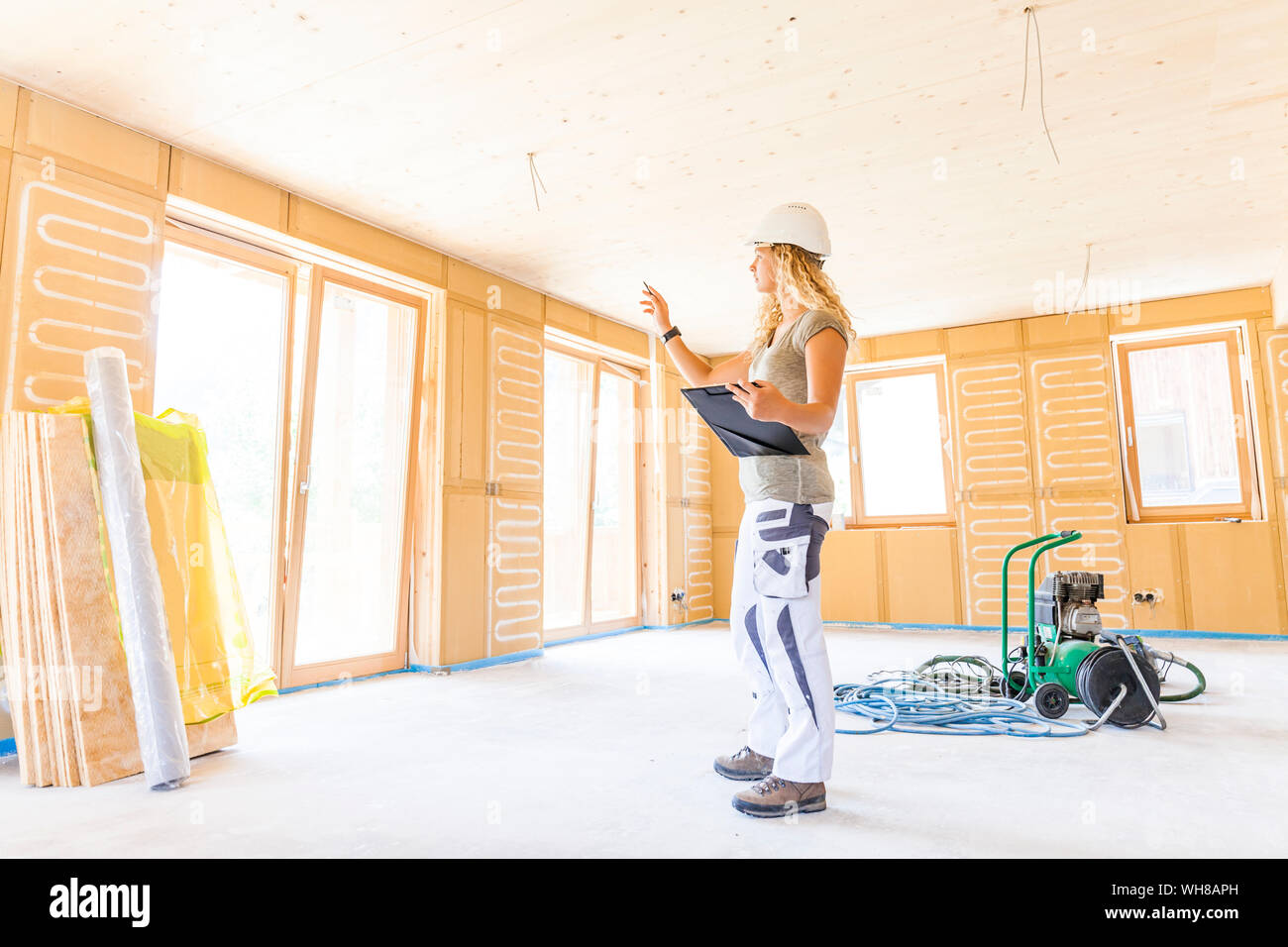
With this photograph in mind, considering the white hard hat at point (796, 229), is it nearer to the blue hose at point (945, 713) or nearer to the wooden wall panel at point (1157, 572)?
the blue hose at point (945, 713)

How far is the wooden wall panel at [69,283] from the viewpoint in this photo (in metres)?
2.97

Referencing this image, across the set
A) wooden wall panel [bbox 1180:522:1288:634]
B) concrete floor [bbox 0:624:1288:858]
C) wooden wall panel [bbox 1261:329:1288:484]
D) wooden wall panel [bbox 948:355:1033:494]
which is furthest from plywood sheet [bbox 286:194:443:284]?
wooden wall panel [bbox 1261:329:1288:484]

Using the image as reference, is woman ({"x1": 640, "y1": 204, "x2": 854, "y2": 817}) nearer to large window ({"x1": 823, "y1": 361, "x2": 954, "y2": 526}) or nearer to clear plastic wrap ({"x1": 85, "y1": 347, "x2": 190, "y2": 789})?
clear plastic wrap ({"x1": 85, "y1": 347, "x2": 190, "y2": 789})

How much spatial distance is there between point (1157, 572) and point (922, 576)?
1.78 m

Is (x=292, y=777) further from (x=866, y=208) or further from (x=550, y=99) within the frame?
(x=866, y=208)

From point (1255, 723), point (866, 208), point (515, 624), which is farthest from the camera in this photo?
point (515, 624)

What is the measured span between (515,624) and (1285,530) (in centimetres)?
582

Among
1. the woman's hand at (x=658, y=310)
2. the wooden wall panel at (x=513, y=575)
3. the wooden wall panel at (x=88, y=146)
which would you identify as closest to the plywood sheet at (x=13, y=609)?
the wooden wall panel at (x=88, y=146)

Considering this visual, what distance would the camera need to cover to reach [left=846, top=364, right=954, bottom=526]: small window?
7094 millimetres

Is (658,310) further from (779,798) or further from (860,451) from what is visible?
(860,451)

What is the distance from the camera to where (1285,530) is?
581 centimetres

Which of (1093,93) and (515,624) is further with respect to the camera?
(515,624)

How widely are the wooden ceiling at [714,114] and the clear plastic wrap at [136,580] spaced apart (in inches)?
53.5
